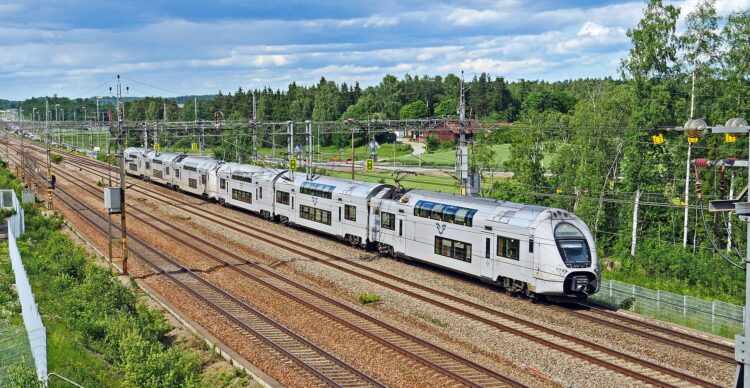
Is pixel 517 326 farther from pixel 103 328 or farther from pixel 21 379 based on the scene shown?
pixel 21 379

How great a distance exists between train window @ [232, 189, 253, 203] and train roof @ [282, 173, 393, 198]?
6.64 metres

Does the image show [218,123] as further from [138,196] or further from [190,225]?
[190,225]

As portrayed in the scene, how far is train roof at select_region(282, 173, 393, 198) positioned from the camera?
35.7 meters

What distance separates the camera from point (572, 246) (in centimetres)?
2466

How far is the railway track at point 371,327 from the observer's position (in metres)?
18.0

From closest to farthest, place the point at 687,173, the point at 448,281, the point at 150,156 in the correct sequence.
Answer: the point at 448,281
the point at 687,173
the point at 150,156

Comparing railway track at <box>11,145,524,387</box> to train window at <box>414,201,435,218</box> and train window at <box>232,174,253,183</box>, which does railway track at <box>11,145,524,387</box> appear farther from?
train window at <box>232,174,253,183</box>

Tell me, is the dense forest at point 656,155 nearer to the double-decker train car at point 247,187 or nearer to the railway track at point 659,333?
the railway track at point 659,333

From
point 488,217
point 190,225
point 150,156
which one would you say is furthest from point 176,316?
point 150,156

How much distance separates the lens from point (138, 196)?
2404 inches

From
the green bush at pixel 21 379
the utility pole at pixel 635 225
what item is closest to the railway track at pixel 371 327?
the green bush at pixel 21 379

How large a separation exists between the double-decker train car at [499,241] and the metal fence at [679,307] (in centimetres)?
263

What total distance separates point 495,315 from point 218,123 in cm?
4137

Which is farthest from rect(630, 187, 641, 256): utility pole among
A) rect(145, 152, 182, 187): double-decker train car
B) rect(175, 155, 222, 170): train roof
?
rect(145, 152, 182, 187): double-decker train car
